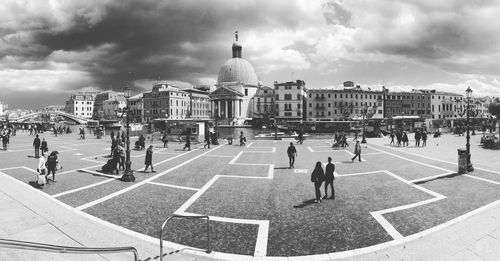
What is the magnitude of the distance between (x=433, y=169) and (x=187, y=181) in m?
14.0

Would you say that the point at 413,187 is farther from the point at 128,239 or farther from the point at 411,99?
the point at 411,99

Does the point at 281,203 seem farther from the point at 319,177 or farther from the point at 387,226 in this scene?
the point at 387,226

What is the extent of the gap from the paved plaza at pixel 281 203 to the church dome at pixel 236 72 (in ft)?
396

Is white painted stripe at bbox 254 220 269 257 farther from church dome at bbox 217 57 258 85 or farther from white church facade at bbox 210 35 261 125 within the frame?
church dome at bbox 217 57 258 85

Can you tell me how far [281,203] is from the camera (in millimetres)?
10734

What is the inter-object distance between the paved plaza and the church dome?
120565 mm

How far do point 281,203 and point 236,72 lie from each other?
12887cm

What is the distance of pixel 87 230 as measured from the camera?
8000mm

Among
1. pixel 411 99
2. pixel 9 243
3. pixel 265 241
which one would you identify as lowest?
pixel 265 241

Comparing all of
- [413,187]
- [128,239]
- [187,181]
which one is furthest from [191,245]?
[413,187]

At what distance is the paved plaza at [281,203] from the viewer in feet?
24.6

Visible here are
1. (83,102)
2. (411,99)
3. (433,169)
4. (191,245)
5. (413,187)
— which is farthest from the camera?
(83,102)

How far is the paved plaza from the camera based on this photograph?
7.48 m

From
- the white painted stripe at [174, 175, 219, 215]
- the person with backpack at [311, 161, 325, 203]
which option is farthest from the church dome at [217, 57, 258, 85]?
the person with backpack at [311, 161, 325, 203]
